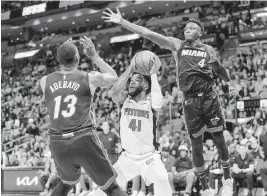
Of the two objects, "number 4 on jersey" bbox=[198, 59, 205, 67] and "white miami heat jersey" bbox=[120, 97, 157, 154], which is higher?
"number 4 on jersey" bbox=[198, 59, 205, 67]

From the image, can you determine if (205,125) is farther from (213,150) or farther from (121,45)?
(121,45)

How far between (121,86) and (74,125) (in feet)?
3.40

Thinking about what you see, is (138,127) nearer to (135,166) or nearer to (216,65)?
(135,166)

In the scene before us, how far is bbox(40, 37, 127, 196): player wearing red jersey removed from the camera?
4543 millimetres

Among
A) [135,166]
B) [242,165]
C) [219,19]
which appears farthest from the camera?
[219,19]

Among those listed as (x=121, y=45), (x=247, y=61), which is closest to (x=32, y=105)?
(x=121, y=45)

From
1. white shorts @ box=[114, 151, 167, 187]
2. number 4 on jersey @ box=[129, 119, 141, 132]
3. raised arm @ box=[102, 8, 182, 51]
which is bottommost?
white shorts @ box=[114, 151, 167, 187]

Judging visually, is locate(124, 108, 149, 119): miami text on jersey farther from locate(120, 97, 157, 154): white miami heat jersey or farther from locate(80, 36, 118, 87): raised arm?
locate(80, 36, 118, 87): raised arm

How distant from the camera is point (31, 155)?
15188mm

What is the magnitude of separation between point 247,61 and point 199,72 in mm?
12918

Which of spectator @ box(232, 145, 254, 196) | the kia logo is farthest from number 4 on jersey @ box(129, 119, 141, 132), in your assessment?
the kia logo

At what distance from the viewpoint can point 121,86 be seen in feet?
17.8

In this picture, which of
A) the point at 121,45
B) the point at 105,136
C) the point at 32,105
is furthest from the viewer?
the point at 121,45

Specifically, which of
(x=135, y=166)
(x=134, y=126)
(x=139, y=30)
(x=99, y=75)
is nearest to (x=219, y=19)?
(x=139, y=30)
